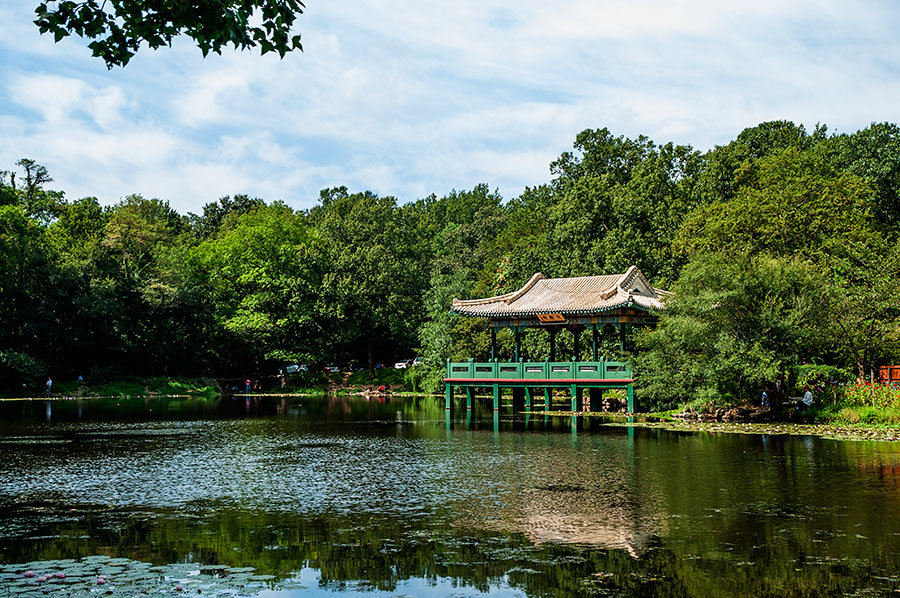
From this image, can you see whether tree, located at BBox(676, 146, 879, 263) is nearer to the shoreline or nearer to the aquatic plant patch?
the shoreline

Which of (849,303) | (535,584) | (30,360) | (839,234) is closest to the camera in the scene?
(535,584)

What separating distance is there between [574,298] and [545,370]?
3.61 meters

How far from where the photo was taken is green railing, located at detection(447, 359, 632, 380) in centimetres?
3256

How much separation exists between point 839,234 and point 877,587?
30.7 m

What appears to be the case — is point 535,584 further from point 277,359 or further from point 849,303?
point 277,359

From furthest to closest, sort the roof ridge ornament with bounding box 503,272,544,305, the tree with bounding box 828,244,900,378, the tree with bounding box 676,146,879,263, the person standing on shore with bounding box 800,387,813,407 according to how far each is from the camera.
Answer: the roof ridge ornament with bounding box 503,272,544,305
the tree with bounding box 676,146,879,263
the tree with bounding box 828,244,900,378
the person standing on shore with bounding box 800,387,813,407

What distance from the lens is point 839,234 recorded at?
36.1 metres

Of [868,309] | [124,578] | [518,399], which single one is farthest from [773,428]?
[124,578]

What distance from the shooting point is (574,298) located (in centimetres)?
3594

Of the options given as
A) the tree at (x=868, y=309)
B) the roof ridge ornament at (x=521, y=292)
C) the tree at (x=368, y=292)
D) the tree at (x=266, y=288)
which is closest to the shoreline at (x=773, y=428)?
the tree at (x=868, y=309)

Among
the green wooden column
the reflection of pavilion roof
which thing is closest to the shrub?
the green wooden column

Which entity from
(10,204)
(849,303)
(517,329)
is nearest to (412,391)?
(517,329)

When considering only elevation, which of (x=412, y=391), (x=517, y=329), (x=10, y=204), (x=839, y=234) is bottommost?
(x=412, y=391)

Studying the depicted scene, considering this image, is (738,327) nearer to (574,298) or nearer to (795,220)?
(574,298)
